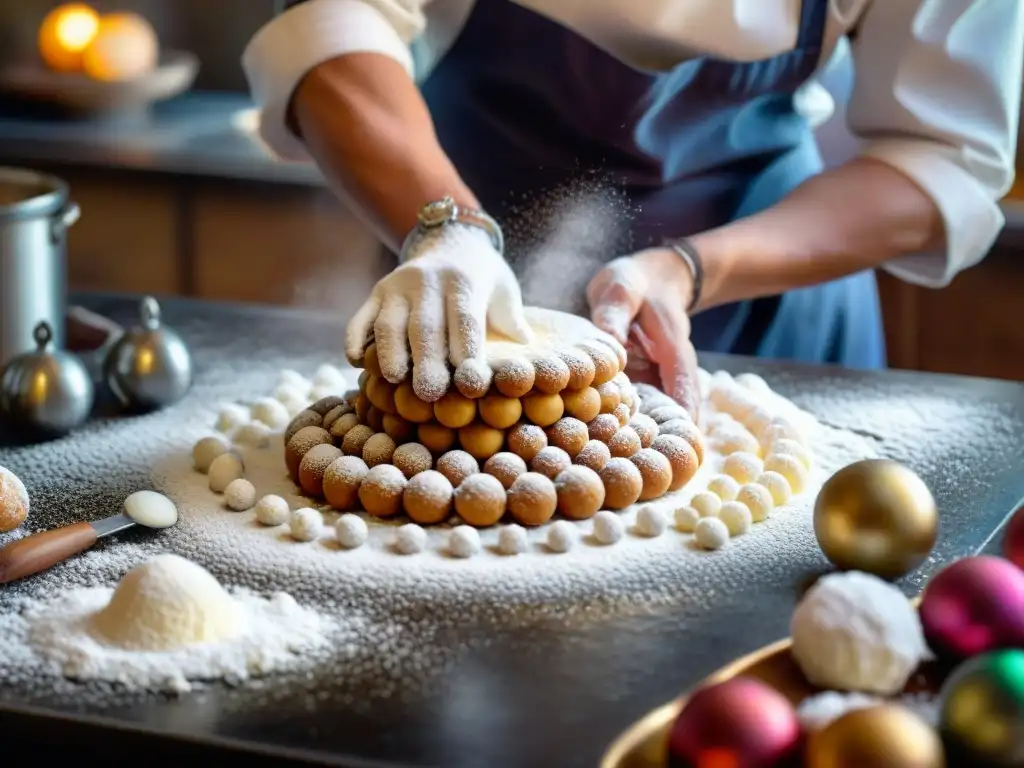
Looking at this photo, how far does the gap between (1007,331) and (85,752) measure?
79.3 inches

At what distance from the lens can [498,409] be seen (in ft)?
3.77

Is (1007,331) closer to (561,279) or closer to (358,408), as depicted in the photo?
(561,279)

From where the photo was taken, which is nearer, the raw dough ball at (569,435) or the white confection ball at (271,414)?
the raw dough ball at (569,435)

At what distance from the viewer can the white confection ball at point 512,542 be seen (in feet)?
3.51

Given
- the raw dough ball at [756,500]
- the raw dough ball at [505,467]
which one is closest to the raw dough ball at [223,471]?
the raw dough ball at [505,467]

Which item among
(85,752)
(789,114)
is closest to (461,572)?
(85,752)

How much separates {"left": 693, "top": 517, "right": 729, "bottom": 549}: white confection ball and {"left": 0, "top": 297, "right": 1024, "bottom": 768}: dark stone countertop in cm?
5

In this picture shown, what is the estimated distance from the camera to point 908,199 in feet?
5.14

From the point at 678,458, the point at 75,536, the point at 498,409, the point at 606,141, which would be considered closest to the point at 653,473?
the point at 678,458

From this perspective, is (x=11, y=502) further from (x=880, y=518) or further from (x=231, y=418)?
(x=880, y=518)

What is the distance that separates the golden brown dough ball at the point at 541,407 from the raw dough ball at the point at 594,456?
38 millimetres


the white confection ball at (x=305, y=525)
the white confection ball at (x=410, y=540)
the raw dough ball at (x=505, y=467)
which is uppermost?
the raw dough ball at (x=505, y=467)

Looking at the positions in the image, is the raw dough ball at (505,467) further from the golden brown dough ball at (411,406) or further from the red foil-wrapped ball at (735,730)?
the red foil-wrapped ball at (735,730)

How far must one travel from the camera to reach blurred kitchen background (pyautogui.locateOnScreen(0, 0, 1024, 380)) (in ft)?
8.16
